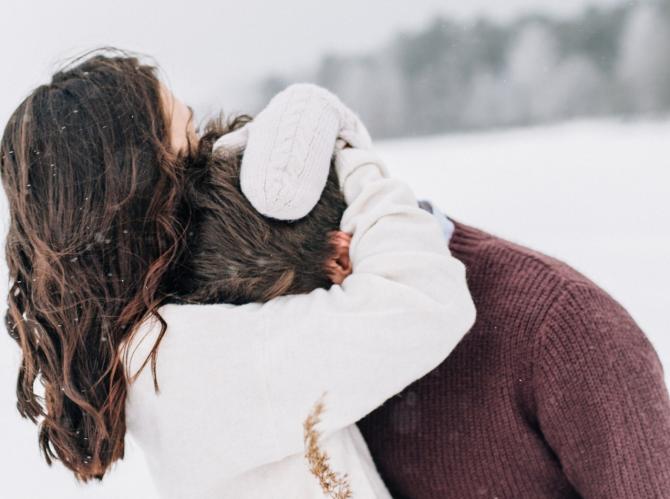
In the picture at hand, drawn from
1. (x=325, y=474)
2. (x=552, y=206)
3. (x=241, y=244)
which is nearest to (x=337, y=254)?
(x=241, y=244)

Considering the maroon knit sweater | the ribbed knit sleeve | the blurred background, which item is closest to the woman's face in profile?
the maroon knit sweater

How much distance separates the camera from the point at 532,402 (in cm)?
97

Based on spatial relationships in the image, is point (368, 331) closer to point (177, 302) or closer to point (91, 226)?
point (177, 302)

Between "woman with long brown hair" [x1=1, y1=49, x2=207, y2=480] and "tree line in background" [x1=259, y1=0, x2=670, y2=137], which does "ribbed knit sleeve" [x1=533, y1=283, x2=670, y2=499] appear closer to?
"woman with long brown hair" [x1=1, y1=49, x2=207, y2=480]

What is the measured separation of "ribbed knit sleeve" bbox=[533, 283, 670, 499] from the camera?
0.89 m

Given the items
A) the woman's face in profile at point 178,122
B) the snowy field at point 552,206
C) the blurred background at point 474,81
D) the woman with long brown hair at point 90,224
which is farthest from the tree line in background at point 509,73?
the woman with long brown hair at point 90,224

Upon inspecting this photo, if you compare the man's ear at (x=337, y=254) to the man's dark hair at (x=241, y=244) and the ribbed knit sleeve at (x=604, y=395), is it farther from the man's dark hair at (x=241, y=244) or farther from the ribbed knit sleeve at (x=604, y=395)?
the ribbed knit sleeve at (x=604, y=395)

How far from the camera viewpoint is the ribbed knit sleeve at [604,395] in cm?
89

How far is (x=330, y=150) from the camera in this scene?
98cm

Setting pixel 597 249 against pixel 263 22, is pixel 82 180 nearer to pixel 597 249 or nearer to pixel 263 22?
pixel 597 249

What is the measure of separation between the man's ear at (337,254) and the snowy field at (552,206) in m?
1.80

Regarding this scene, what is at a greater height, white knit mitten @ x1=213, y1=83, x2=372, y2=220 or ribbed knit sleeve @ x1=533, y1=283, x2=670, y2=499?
white knit mitten @ x1=213, y1=83, x2=372, y2=220

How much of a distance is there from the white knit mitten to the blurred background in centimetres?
264

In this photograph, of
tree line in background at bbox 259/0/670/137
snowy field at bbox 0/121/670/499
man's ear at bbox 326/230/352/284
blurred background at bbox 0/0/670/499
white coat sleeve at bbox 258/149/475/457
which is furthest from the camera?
tree line in background at bbox 259/0/670/137
